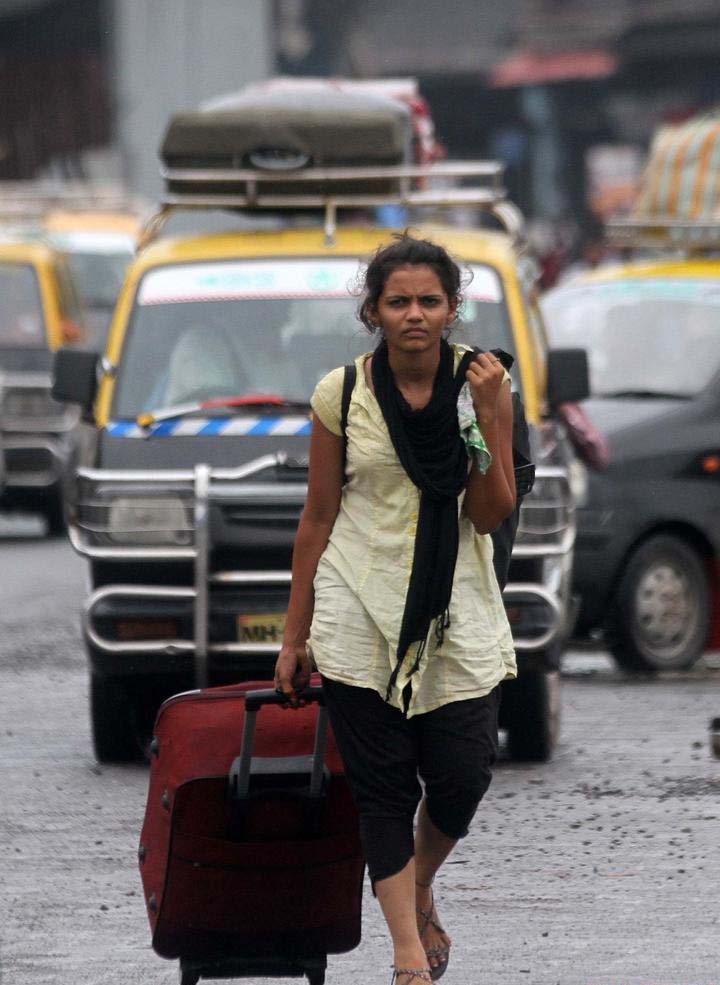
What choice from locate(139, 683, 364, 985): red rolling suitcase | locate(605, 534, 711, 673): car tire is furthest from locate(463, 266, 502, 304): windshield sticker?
locate(139, 683, 364, 985): red rolling suitcase

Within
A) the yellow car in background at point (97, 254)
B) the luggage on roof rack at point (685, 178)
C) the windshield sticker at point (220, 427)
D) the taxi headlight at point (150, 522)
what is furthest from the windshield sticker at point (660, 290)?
the yellow car in background at point (97, 254)

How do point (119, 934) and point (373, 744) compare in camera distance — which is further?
point (119, 934)

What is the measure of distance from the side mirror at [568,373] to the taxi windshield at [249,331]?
0.59 feet

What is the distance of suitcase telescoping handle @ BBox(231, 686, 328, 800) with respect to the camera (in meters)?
5.07

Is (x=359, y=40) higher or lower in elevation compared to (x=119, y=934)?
lower

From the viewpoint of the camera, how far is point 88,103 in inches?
1636

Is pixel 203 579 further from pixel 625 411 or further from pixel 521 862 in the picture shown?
pixel 625 411

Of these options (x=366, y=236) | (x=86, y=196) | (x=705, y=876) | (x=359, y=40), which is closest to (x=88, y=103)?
(x=359, y=40)

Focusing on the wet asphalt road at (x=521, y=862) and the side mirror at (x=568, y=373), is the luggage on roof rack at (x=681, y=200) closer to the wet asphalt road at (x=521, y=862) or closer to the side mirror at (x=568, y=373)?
the wet asphalt road at (x=521, y=862)

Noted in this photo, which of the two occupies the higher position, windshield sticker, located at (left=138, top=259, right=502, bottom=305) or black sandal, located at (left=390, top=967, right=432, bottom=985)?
black sandal, located at (left=390, top=967, right=432, bottom=985)

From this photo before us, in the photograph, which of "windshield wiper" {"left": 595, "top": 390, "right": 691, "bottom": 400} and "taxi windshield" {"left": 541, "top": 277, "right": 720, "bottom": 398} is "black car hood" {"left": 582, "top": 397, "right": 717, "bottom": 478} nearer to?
"windshield wiper" {"left": 595, "top": 390, "right": 691, "bottom": 400}

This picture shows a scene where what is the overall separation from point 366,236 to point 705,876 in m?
3.57

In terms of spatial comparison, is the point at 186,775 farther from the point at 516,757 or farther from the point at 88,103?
the point at 88,103

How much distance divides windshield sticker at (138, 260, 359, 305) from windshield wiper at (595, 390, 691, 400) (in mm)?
2714
